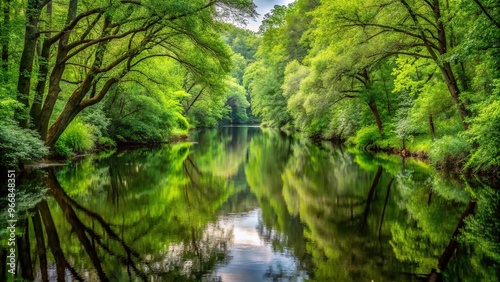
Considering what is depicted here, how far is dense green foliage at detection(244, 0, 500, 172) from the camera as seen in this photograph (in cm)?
1277

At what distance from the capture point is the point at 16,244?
6.99m

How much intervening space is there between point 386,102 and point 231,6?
1688cm

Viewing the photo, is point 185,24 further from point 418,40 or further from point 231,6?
point 418,40

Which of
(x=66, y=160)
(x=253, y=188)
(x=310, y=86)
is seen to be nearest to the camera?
(x=253, y=188)

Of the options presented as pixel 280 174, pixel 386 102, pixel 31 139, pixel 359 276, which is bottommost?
pixel 359 276

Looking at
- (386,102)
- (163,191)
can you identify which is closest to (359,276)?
(163,191)

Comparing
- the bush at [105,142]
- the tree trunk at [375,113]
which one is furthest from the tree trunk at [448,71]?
the bush at [105,142]

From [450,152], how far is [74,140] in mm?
18026

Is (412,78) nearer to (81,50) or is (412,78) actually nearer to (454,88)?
(454,88)

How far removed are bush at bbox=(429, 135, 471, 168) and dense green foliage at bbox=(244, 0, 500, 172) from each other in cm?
4

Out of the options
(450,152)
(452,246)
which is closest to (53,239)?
(452,246)

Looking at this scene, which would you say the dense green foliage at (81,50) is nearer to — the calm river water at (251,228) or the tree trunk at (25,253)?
the calm river water at (251,228)

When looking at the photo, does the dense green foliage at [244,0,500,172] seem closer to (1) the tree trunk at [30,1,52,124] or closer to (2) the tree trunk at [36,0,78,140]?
(2) the tree trunk at [36,0,78,140]

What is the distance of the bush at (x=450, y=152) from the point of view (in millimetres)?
16323
